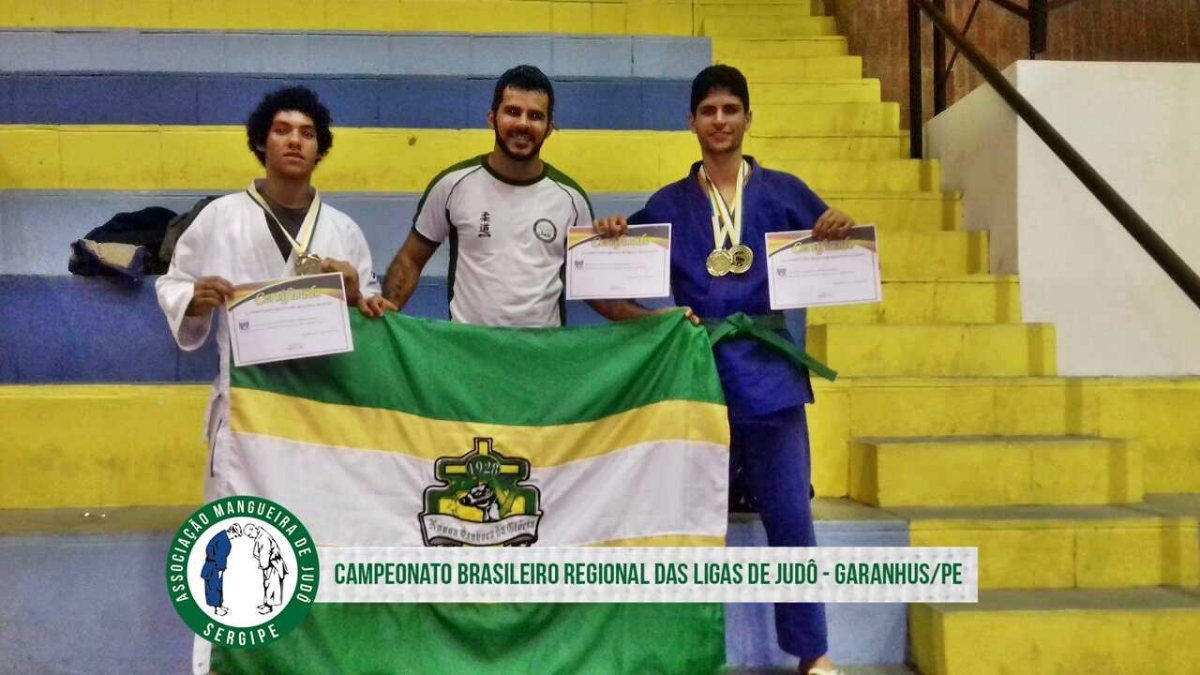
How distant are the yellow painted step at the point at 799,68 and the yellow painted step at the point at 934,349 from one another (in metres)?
2.43

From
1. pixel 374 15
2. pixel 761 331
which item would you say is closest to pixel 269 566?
pixel 761 331

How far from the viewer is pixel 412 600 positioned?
2500mm

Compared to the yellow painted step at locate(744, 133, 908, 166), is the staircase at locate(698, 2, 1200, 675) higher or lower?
lower

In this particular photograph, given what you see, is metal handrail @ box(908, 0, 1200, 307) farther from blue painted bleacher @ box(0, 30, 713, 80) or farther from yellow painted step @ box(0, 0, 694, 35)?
yellow painted step @ box(0, 0, 694, 35)

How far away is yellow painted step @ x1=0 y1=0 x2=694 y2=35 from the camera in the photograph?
5.70 meters

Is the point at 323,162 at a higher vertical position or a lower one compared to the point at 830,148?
lower

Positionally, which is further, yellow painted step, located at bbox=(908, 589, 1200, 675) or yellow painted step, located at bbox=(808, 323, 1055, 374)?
yellow painted step, located at bbox=(808, 323, 1055, 374)

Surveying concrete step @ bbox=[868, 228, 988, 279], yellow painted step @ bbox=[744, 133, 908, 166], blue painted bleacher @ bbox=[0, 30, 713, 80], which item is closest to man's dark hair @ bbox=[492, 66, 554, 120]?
concrete step @ bbox=[868, 228, 988, 279]

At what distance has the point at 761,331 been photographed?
2516mm

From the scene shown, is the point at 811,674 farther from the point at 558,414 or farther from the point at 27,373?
the point at 27,373

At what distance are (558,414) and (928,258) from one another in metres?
2.37

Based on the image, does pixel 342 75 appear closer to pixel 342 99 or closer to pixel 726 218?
pixel 342 99

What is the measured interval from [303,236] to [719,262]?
1.11 m

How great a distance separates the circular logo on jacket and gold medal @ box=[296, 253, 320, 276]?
620 millimetres
